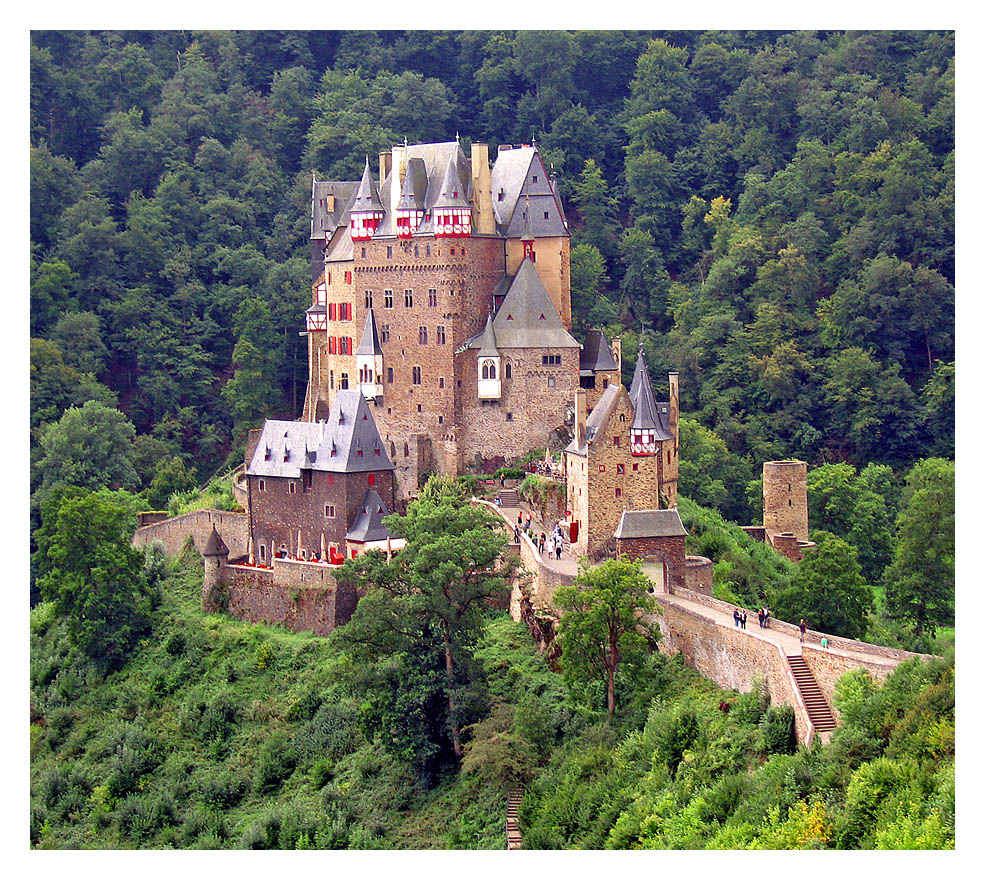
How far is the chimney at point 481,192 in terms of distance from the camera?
6181cm

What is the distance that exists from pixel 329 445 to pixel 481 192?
1015 centimetres

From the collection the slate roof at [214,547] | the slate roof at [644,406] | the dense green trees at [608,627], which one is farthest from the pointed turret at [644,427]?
the slate roof at [214,547]

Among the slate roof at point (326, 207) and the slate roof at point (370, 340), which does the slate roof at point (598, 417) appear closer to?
the slate roof at point (370, 340)

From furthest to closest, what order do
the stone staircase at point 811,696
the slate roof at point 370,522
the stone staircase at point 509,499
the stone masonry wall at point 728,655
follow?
the stone staircase at point 509,499
the slate roof at point 370,522
the stone masonry wall at point 728,655
the stone staircase at point 811,696

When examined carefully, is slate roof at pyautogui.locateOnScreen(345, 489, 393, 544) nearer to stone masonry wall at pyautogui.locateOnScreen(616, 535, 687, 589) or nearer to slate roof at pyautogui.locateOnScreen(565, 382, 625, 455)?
slate roof at pyautogui.locateOnScreen(565, 382, 625, 455)

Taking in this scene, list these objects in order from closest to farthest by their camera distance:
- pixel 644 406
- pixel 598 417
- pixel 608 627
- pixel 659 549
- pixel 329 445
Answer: pixel 608 627 → pixel 659 549 → pixel 644 406 → pixel 598 417 → pixel 329 445

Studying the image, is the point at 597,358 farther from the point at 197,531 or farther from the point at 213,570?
the point at 197,531

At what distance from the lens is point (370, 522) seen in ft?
185

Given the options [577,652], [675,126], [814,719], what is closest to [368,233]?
[577,652]

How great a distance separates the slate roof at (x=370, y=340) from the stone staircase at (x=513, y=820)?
63.8 feet

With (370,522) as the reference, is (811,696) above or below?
below

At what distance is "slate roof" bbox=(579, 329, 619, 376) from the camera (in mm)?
60844

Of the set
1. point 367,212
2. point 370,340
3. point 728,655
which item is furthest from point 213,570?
point 728,655

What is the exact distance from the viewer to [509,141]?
9244cm
